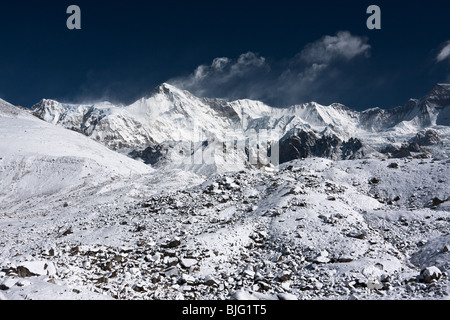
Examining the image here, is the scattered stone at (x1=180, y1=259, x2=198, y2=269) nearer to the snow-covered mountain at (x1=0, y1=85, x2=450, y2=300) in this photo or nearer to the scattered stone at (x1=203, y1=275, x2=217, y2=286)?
the snow-covered mountain at (x1=0, y1=85, x2=450, y2=300)

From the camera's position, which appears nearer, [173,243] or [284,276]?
[284,276]

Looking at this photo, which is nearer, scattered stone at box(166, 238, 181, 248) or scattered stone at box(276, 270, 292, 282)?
scattered stone at box(276, 270, 292, 282)

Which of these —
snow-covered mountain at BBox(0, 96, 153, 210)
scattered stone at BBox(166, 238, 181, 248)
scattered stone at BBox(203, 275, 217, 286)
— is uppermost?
snow-covered mountain at BBox(0, 96, 153, 210)

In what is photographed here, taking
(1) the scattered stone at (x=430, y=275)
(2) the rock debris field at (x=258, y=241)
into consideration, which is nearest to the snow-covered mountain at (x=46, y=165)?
(2) the rock debris field at (x=258, y=241)

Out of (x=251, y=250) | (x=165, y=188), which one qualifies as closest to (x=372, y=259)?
(x=251, y=250)

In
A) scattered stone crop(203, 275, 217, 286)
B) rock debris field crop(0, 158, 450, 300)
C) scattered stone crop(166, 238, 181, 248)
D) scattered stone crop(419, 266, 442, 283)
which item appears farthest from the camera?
scattered stone crop(166, 238, 181, 248)

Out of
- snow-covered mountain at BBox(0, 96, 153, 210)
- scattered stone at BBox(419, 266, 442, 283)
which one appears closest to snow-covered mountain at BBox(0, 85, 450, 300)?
scattered stone at BBox(419, 266, 442, 283)

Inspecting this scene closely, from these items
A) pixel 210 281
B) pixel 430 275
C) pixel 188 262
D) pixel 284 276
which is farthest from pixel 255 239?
pixel 430 275

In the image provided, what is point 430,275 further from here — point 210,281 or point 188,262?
point 188,262

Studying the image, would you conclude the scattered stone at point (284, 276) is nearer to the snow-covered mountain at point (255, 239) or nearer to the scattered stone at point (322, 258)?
the snow-covered mountain at point (255, 239)
